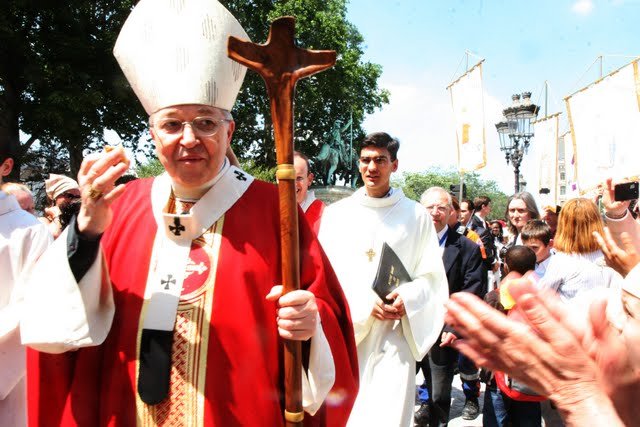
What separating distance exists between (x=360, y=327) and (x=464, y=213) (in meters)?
4.55

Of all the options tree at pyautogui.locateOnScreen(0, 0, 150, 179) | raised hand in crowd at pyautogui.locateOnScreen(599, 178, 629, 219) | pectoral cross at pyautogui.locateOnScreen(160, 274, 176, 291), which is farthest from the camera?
tree at pyautogui.locateOnScreen(0, 0, 150, 179)

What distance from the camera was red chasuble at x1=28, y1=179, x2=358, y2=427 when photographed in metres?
1.93

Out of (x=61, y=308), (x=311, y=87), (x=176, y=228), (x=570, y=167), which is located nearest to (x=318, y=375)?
(x=176, y=228)

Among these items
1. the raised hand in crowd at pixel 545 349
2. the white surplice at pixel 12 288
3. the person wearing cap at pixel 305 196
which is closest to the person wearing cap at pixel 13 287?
the white surplice at pixel 12 288

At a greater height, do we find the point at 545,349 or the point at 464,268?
the point at 464,268

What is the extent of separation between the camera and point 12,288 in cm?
271

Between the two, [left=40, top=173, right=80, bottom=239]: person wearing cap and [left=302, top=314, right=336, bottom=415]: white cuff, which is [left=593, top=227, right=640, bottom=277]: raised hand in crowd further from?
[left=40, top=173, right=80, bottom=239]: person wearing cap

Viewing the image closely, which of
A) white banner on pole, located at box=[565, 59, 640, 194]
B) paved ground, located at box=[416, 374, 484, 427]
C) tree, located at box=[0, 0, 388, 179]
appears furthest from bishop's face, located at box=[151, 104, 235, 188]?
tree, located at box=[0, 0, 388, 179]

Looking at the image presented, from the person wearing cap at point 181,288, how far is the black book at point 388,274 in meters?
1.72

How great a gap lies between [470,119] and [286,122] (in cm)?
796

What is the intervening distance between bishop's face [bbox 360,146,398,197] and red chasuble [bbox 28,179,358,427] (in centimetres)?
217

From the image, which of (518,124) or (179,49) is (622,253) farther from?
(518,124)

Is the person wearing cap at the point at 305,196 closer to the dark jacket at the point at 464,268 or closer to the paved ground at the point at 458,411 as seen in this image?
the dark jacket at the point at 464,268

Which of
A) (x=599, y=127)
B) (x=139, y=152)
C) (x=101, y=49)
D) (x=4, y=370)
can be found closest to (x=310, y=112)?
(x=139, y=152)
